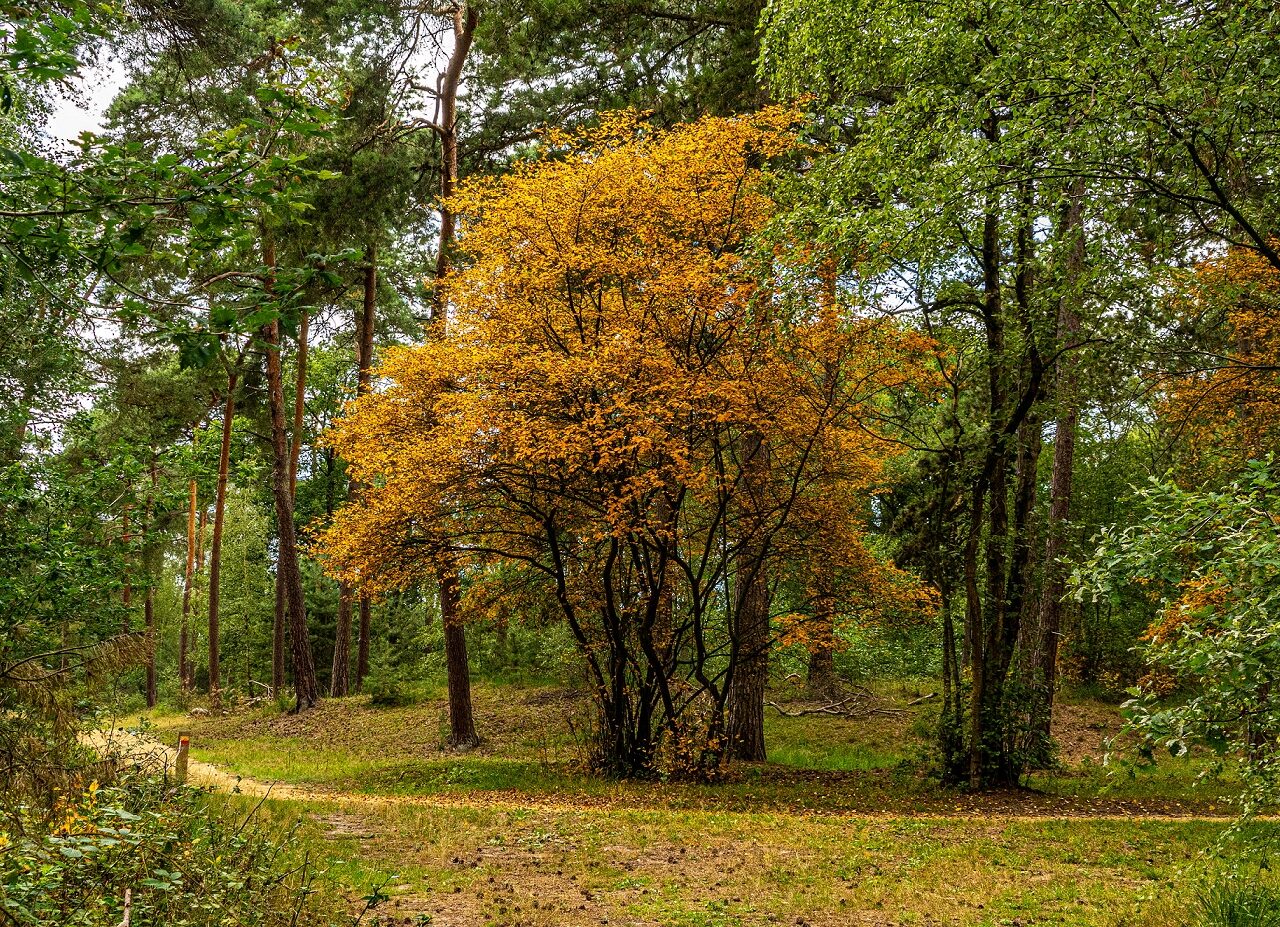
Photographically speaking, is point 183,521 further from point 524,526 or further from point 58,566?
point 58,566

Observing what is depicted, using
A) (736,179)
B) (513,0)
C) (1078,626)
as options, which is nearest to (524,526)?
(736,179)

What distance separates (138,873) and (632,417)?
8.10 meters

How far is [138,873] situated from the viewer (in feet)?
15.5

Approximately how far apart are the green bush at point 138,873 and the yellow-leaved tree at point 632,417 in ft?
20.8

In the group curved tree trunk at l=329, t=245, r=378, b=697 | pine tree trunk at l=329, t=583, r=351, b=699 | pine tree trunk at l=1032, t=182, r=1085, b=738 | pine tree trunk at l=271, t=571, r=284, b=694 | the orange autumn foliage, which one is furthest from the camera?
pine tree trunk at l=271, t=571, r=284, b=694

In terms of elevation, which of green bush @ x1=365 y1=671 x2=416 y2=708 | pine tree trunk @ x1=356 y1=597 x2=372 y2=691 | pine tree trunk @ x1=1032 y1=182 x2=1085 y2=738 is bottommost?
green bush @ x1=365 y1=671 x2=416 y2=708

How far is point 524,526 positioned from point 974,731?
6.81 m

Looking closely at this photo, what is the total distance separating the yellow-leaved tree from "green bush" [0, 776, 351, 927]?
20.8 ft

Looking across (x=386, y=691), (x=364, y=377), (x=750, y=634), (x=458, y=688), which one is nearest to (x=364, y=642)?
(x=386, y=691)

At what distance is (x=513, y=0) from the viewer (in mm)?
14812

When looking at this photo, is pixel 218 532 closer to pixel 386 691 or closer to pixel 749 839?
pixel 386 691

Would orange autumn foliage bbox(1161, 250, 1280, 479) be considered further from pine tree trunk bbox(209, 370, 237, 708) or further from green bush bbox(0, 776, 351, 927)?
pine tree trunk bbox(209, 370, 237, 708)

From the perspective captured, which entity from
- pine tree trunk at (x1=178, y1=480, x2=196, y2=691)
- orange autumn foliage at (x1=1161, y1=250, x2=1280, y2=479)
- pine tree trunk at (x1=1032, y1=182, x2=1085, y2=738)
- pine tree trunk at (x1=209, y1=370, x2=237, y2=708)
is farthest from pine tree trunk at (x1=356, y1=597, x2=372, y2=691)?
orange autumn foliage at (x1=1161, y1=250, x2=1280, y2=479)

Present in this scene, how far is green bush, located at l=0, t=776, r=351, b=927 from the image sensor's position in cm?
382
